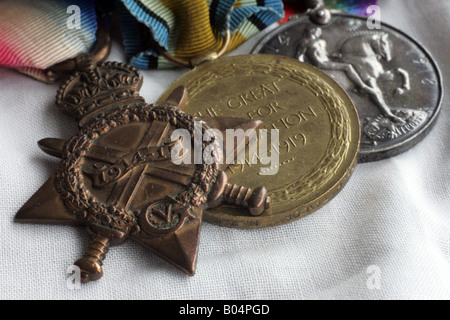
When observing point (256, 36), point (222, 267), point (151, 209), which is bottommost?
point (222, 267)

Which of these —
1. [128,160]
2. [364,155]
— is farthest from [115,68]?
[364,155]

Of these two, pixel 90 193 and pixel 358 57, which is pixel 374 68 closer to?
pixel 358 57

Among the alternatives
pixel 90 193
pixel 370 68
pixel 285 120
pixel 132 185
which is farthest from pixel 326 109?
pixel 90 193

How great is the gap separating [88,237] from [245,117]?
0.58 metres

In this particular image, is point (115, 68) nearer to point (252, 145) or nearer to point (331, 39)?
point (252, 145)

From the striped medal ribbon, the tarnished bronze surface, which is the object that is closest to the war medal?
the striped medal ribbon

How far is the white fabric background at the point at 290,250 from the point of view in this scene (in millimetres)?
1252

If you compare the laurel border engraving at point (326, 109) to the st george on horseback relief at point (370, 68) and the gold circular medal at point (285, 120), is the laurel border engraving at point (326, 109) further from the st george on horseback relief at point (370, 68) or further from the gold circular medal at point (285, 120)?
the st george on horseback relief at point (370, 68)

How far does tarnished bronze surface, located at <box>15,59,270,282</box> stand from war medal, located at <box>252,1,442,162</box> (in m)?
0.41

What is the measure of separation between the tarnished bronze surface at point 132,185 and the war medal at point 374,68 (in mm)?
408

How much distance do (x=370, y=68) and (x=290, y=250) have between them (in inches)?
28.4

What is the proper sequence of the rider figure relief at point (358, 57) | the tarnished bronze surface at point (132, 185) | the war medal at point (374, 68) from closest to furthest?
1. the tarnished bronze surface at point (132, 185)
2. the war medal at point (374, 68)
3. the rider figure relief at point (358, 57)

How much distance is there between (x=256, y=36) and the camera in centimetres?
183

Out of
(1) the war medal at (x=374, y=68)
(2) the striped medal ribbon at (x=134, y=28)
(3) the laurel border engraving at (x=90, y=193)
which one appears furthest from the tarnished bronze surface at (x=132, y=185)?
(1) the war medal at (x=374, y=68)
